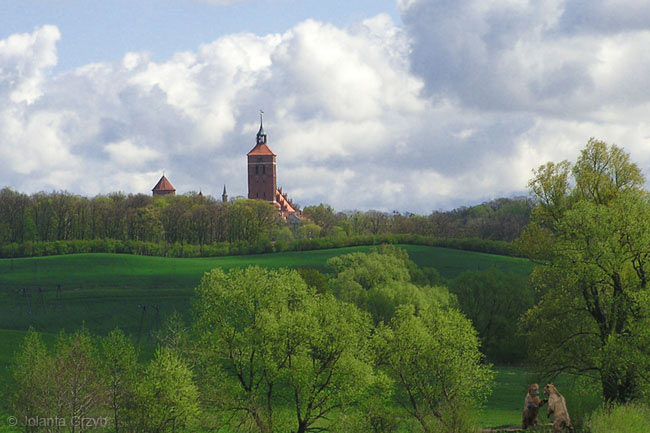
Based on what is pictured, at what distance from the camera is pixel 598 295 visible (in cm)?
3319

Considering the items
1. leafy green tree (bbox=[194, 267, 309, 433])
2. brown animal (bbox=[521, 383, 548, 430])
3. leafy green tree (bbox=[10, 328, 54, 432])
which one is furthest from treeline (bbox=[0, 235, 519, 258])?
brown animal (bbox=[521, 383, 548, 430])

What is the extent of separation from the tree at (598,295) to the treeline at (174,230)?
82.0m

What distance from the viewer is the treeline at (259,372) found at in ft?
109

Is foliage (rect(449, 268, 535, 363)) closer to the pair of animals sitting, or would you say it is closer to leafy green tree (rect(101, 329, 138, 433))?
leafy green tree (rect(101, 329, 138, 433))

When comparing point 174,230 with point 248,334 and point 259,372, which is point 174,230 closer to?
point 259,372

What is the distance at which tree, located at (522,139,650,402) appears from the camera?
A: 30688 millimetres

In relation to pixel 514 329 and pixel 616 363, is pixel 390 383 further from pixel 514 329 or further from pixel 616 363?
pixel 514 329

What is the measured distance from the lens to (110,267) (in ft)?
346

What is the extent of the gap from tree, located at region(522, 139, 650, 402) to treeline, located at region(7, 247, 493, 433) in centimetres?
407

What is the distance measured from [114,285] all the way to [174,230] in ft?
140

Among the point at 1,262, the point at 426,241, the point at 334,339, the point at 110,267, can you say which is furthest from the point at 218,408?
the point at 426,241

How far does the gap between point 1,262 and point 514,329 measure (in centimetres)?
7523

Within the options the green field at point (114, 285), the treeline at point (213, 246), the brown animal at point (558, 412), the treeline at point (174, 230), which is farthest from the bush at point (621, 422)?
the treeline at point (213, 246)

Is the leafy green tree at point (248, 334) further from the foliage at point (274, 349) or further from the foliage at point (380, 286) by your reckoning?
the foliage at point (380, 286)
